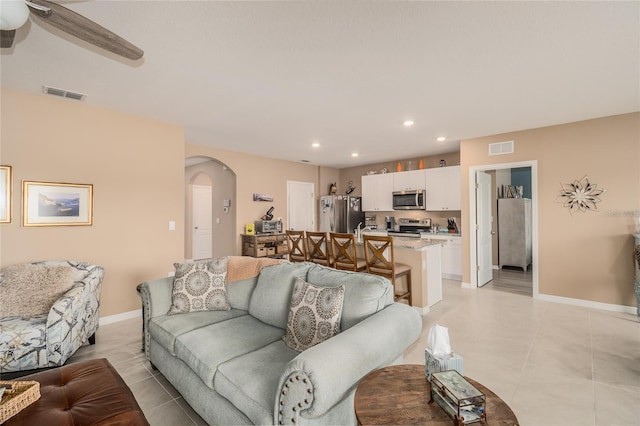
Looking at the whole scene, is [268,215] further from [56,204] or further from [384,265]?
[56,204]

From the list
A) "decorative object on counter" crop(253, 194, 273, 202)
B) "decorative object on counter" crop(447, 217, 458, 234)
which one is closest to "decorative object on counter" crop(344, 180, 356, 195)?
"decorative object on counter" crop(253, 194, 273, 202)

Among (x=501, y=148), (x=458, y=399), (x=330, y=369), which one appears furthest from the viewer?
(x=501, y=148)

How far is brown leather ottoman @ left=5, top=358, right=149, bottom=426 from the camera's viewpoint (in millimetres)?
1301

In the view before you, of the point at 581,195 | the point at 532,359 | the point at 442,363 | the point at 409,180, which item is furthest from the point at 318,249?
the point at 581,195

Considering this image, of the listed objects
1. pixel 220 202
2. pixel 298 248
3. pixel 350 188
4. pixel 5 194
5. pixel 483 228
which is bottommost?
pixel 298 248

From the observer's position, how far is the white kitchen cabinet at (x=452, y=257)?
556 cm

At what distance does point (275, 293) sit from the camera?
7.48 ft

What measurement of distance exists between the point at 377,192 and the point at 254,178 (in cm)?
296

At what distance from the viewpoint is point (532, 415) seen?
75.8 inches

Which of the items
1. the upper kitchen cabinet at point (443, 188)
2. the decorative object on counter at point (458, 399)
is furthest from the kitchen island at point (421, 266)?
the decorative object on counter at point (458, 399)

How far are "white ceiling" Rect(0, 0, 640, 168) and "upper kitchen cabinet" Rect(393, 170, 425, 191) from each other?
2.24 m

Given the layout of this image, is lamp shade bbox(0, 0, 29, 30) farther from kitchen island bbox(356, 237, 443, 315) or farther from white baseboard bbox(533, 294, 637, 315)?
white baseboard bbox(533, 294, 637, 315)

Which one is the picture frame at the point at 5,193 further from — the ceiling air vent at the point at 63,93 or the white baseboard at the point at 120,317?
the white baseboard at the point at 120,317

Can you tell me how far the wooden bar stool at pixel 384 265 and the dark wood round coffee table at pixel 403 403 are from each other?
6.91 feet
